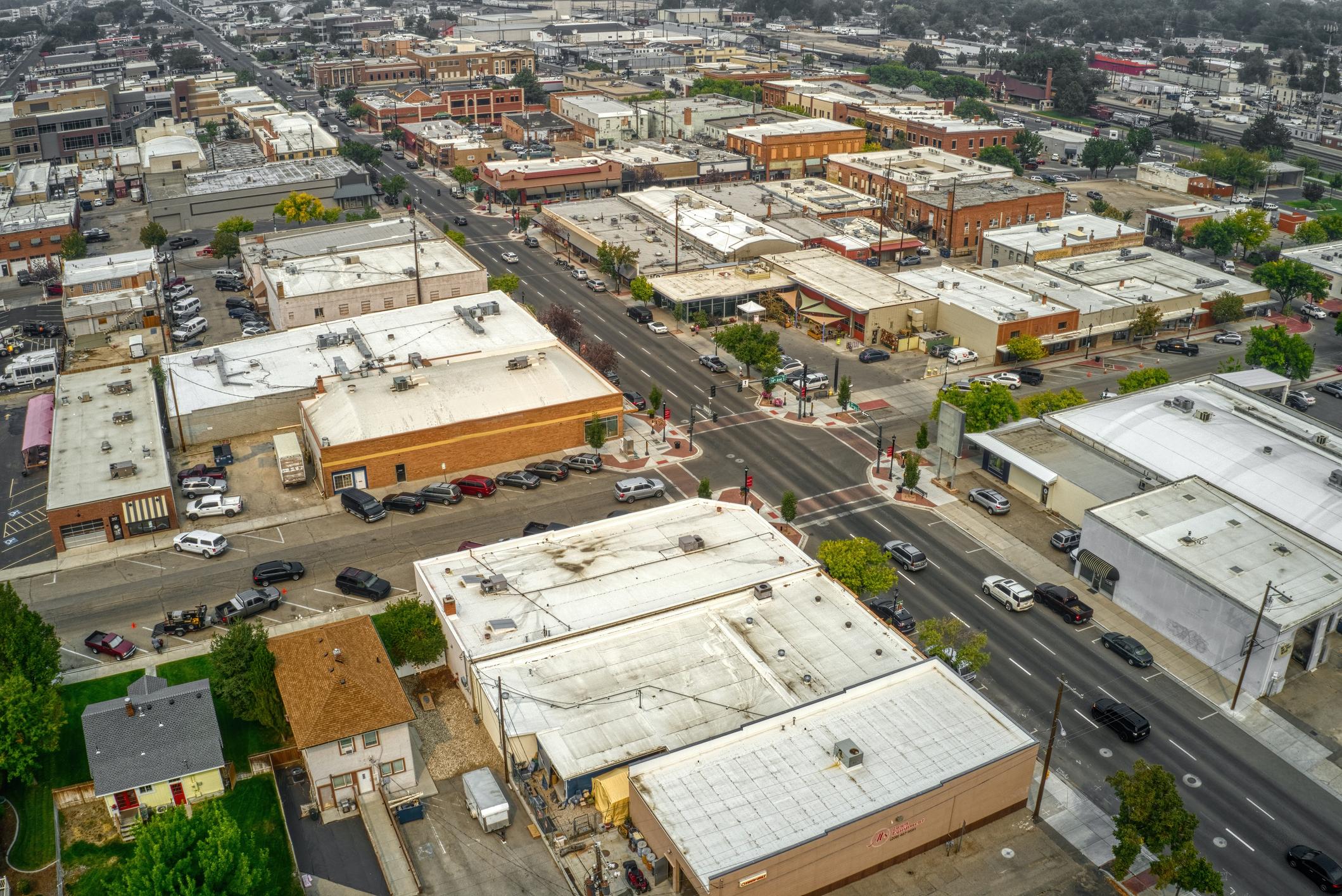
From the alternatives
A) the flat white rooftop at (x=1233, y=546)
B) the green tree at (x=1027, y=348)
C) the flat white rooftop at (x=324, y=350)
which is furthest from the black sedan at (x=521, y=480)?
the green tree at (x=1027, y=348)

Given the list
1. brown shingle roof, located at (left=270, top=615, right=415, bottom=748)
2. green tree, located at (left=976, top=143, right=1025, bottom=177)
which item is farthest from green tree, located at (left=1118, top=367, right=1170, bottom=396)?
green tree, located at (left=976, top=143, right=1025, bottom=177)

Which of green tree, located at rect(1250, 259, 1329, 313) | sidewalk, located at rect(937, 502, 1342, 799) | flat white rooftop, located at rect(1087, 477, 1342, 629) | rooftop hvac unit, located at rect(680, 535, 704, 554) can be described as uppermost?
green tree, located at rect(1250, 259, 1329, 313)

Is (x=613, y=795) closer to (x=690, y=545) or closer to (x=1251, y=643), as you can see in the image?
(x=690, y=545)

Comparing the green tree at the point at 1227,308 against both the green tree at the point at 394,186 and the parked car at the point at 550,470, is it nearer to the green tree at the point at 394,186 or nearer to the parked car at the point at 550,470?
the parked car at the point at 550,470

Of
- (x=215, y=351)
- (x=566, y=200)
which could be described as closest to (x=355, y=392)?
(x=215, y=351)

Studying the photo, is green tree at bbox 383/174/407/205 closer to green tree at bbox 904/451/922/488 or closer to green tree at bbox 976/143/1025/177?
green tree at bbox 976/143/1025/177

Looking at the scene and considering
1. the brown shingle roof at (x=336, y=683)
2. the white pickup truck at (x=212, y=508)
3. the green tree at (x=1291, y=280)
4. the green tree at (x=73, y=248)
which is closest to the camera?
the brown shingle roof at (x=336, y=683)
